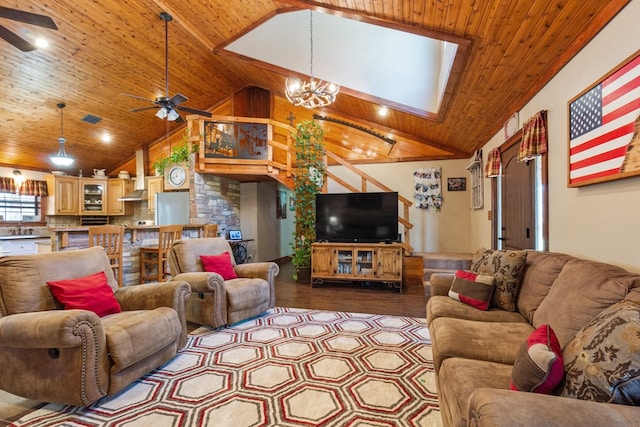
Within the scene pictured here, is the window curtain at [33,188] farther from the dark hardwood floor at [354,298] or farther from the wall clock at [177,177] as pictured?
the dark hardwood floor at [354,298]

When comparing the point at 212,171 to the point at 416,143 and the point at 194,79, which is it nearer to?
the point at 194,79

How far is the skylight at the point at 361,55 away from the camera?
405cm

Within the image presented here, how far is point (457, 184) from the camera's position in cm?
605

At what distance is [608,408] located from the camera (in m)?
0.86

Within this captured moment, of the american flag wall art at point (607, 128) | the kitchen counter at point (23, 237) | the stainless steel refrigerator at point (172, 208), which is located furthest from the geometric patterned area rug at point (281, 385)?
the kitchen counter at point (23, 237)

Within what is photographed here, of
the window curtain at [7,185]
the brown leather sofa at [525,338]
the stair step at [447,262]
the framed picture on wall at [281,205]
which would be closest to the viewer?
the brown leather sofa at [525,338]

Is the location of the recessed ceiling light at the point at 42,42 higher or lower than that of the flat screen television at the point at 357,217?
higher

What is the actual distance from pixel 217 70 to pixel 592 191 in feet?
22.2

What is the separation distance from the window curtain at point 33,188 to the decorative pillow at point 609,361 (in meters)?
9.63

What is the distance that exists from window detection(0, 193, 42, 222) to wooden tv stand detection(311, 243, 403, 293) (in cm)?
696

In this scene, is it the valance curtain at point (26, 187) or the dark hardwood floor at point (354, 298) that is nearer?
the dark hardwood floor at point (354, 298)

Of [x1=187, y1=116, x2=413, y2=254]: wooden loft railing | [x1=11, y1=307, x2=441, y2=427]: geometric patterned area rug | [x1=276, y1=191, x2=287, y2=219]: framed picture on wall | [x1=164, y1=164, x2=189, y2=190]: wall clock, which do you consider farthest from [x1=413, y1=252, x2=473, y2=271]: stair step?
[x1=164, y1=164, x2=189, y2=190]: wall clock

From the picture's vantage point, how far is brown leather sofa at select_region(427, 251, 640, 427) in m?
0.86

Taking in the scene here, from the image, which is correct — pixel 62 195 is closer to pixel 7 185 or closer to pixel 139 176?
pixel 7 185
